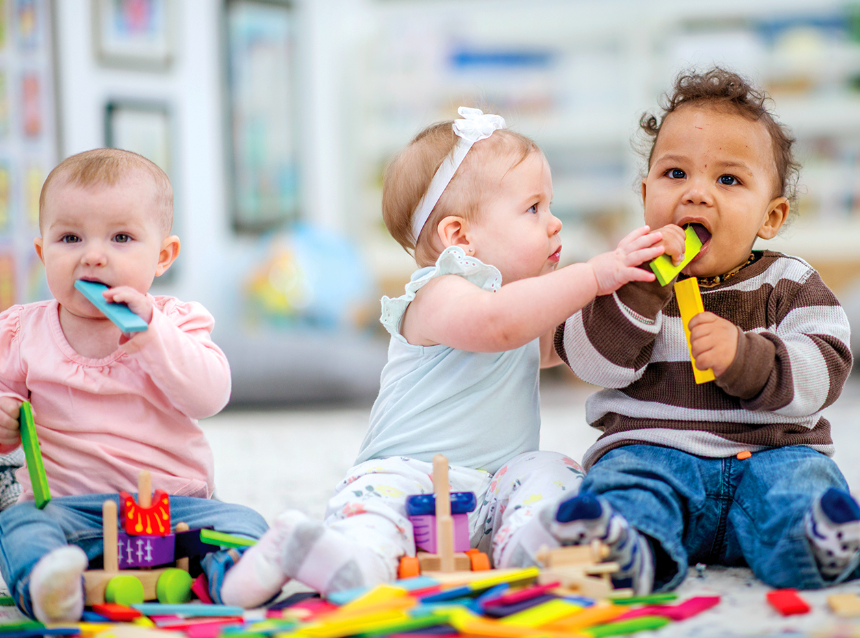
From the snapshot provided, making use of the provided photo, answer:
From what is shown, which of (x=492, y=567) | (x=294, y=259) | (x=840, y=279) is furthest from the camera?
(x=840, y=279)

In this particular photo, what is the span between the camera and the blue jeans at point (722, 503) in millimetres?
837

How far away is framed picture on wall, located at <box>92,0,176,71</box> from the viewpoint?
8.48 ft

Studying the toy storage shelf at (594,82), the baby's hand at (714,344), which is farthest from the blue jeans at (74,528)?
the toy storage shelf at (594,82)

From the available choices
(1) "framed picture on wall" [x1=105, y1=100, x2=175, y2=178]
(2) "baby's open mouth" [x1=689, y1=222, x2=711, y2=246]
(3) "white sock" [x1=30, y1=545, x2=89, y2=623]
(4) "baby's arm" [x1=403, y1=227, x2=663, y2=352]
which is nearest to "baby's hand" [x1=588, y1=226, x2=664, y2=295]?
(4) "baby's arm" [x1=403, y1=227, x2=663, y2=352]

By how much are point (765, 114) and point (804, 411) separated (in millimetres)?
354

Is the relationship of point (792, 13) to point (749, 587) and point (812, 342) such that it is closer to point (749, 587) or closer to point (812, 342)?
point (812, 342)

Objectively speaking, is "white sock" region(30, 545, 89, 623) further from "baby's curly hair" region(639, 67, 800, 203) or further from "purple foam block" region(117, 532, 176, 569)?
"baby's curly hair" region(639, 67, 800, 203)

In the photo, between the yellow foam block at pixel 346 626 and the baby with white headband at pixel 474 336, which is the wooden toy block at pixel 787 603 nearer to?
the baby with white headband at pixel 474 336

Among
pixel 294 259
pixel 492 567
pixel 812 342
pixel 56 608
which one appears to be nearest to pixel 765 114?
pixel 812 342

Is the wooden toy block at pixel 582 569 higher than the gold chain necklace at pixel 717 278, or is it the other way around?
the gold chain necklace at pixel 717 278

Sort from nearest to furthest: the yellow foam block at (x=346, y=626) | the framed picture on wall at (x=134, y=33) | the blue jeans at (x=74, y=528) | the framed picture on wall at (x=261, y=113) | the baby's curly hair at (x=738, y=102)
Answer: the yellow foam block at (x=346, y=626) → the blue jeans at (x=74, y=528) → the baby's curly hair at (x=738, y=102) → the framed picture on wall at (x=134, y=33) → the framed picture on wall at (x=261, y=113)

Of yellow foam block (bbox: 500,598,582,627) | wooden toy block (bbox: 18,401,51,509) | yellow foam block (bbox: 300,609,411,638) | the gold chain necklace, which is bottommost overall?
yellow foam block (bbox: 500,598,582,627)

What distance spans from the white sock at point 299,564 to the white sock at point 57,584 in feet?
0.44

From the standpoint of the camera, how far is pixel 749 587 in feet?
2.86
